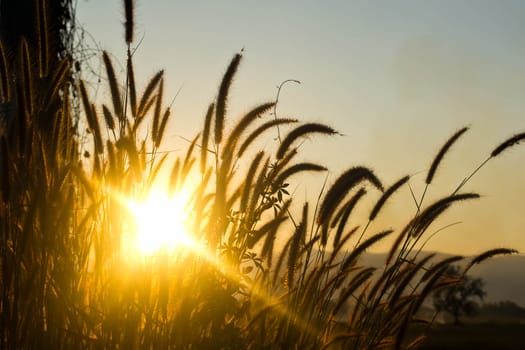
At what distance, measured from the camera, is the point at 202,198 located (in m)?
3.20

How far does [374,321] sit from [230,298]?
726mm

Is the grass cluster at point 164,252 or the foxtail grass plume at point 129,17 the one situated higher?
the foxtail grass plume at point 129,17

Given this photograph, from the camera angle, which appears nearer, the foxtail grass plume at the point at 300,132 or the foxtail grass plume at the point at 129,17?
the foxtail grass plume at the point at 300,132

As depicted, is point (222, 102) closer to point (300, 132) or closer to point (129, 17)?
point (300, 132)

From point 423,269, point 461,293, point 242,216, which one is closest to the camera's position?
point 242,216

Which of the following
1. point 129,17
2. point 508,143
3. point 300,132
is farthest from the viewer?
point 508,143

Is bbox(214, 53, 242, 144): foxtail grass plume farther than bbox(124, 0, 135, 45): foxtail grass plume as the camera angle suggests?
No

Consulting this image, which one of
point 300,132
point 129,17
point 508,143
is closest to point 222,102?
point 300,132

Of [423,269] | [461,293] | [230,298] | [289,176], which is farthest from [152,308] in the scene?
[461,293]

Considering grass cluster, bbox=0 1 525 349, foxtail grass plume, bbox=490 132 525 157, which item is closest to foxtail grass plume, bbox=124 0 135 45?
grass cluster, bbox=0 1 525 349

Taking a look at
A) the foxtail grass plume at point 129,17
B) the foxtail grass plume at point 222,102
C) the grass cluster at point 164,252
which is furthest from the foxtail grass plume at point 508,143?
the foxtail grass plume at point 129,17

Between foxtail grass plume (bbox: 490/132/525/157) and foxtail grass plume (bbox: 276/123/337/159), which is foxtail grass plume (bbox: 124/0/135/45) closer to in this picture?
foxtail grass plume (bbox: 276/123/337/159)

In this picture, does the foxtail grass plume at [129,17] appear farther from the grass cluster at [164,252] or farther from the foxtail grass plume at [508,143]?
the foxtail grass plume at [508,143]

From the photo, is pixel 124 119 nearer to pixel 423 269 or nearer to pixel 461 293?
pixel 423 269
